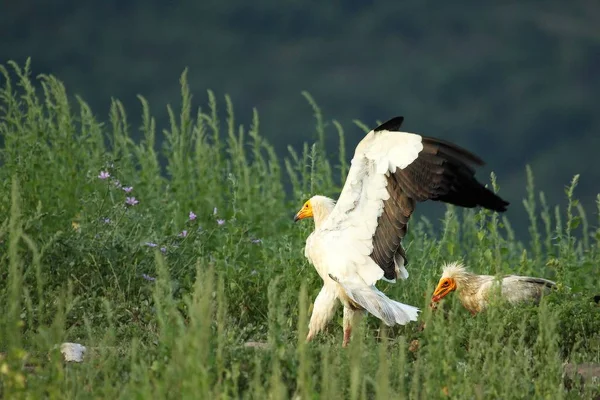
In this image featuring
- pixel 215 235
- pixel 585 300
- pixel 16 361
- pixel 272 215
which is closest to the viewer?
pixel 16 361

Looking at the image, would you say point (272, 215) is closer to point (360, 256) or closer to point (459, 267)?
point (459, 267)

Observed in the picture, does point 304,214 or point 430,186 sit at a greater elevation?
point 304,214

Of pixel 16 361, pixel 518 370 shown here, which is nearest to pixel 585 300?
pixel 518 370

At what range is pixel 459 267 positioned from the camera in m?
7.80

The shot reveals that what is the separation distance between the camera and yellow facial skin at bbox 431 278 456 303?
776 centimetres

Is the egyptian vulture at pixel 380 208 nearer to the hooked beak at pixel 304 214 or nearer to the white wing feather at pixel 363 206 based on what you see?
the white wing feather at pixel 363 206

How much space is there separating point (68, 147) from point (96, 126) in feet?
1.99

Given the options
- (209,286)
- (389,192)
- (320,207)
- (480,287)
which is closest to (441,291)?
(480,287)

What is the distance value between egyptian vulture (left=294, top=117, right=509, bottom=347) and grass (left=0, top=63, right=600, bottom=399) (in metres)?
0.24

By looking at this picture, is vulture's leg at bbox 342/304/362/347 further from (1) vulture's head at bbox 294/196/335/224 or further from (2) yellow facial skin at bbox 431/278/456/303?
(2) yellow facial skin at bbox 431/278/456/303

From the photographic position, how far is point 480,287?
24.8 ft

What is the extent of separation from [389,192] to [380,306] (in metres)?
0.68

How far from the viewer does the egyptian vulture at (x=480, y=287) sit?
23.8 feet

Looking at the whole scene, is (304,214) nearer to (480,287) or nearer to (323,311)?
(323,311)
